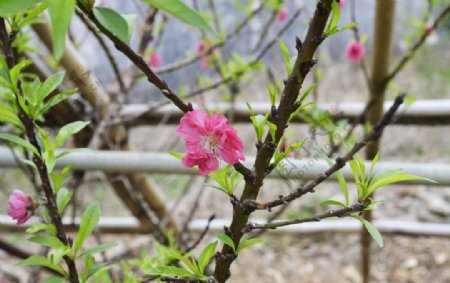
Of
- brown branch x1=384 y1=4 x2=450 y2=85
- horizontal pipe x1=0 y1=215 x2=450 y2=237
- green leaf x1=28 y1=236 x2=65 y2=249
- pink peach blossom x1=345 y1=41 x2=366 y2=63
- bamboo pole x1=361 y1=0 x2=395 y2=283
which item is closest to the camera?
green leaf x1=28 y1=236 x2=65 y2=249

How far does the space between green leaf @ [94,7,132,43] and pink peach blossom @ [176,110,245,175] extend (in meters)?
0.11

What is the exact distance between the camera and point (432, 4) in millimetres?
1166

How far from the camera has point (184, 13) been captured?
0.25 m

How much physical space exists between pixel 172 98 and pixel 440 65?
412cm

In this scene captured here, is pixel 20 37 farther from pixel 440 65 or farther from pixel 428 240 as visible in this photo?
pixel 440 65

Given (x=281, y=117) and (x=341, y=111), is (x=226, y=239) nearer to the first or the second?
(x=281, y=117)

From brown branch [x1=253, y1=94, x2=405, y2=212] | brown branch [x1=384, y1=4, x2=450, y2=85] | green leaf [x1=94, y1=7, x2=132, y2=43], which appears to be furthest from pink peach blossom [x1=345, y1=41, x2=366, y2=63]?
green leaf [x1=94, y1=7, x2=132, y2=43]

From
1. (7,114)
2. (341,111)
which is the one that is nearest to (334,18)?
(7,114)

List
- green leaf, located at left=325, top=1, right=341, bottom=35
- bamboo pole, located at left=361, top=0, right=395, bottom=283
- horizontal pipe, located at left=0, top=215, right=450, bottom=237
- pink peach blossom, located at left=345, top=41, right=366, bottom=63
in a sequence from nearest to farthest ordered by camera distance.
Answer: green leaf, located at left=325, top=1, right=341, bottom=35, bamboo pole, located at left=361, top=0, right=395, bottom=283, pink peach blossom, located at left=345, top=41, right=366, bottom=63, horizontal pipe, located at left=0, top=215, right=450, bottom=237

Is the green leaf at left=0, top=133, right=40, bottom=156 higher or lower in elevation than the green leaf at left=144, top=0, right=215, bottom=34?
lower

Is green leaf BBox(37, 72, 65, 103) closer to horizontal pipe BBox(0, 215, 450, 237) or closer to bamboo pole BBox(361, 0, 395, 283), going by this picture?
bamboo pole BBox(361, 0, 395, 283)

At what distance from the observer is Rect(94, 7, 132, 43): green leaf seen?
277 millimetres

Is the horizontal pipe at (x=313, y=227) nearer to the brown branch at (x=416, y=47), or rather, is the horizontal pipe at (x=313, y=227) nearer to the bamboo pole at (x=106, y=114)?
the bamboo pole at (x=106, y=114)

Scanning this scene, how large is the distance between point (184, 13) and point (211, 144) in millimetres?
159
